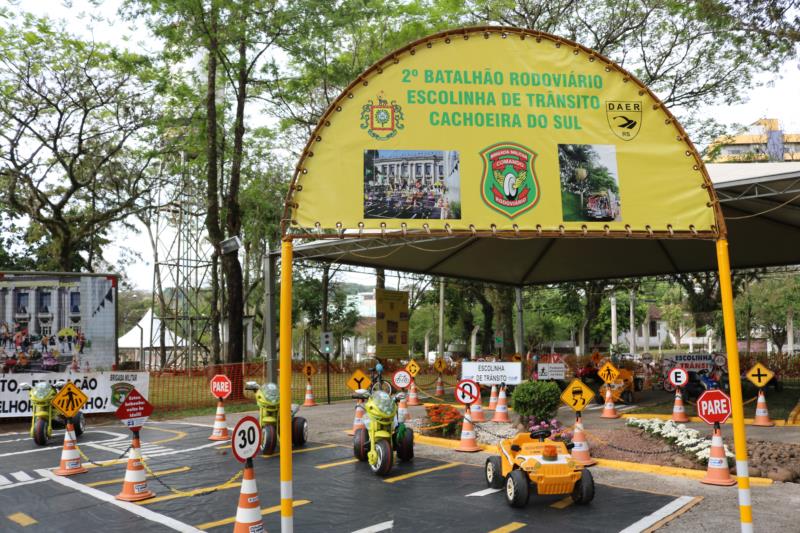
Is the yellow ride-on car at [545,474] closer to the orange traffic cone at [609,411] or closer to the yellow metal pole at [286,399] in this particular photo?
the yellow metal pole at [286,399]

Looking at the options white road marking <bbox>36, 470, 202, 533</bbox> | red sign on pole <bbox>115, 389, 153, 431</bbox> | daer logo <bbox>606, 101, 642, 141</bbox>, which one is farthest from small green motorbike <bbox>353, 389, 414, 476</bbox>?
daer logo <bbox>606, 101, 642, 141</bbox>

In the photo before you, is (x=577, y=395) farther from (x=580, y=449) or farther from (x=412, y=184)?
(x=412, y=184)

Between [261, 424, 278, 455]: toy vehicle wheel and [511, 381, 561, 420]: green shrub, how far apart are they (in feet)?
14.6

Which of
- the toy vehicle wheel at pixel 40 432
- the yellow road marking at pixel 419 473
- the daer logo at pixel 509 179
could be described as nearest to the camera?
the daer logo at pixel 509 179

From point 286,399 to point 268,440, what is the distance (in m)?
5.46

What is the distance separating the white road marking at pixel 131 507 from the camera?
6.65 meters

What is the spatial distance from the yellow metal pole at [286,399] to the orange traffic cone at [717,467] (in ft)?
19.3

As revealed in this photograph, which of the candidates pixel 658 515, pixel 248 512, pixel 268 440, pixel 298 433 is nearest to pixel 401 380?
pixel 298 433

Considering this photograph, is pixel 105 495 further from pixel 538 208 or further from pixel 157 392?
pixel 157 392

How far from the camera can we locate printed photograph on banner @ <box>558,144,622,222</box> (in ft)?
19.9

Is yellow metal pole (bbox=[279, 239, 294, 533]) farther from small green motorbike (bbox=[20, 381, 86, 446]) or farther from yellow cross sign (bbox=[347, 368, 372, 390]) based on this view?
small green motorbike (bbox=[20, 381, 86, 446])

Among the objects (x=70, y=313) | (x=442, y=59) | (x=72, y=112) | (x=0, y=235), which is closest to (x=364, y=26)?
(x=72, y=112)

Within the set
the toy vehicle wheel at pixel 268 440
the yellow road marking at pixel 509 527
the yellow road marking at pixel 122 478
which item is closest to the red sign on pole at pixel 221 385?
the toy vehicle wheel at pixel 268 440

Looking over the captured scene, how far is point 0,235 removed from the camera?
36.0 meters
